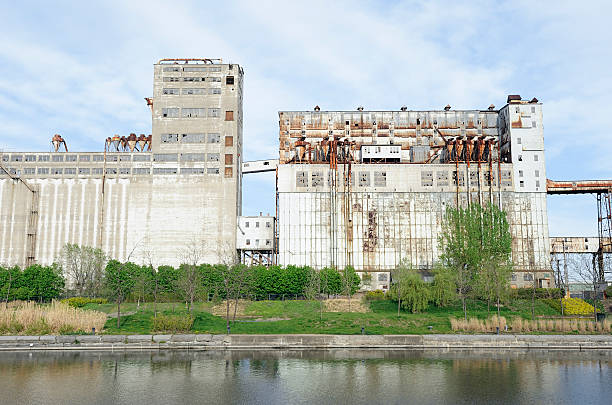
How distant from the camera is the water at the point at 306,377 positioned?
91.2ft

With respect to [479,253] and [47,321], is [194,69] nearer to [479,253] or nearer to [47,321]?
[479,253]

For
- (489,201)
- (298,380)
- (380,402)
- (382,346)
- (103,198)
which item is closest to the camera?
(380,402)

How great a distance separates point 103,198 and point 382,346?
243 ft

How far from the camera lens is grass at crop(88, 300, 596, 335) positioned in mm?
52156

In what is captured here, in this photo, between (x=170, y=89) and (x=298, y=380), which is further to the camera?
(x=170, y=89)

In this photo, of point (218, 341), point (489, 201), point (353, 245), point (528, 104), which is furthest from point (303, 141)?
point (218, 341)

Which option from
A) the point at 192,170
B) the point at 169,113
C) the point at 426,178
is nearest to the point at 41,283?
the point at 192,170

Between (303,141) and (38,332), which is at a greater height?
(303,141)

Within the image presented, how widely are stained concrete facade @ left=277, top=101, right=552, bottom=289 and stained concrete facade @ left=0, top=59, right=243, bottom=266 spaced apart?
13.7 metres

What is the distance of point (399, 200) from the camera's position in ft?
325

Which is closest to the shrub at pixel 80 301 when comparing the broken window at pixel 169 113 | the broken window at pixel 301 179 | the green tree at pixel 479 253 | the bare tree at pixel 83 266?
the bare tree at pixel 83 266

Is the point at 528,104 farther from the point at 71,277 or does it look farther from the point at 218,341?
the point at 71,277

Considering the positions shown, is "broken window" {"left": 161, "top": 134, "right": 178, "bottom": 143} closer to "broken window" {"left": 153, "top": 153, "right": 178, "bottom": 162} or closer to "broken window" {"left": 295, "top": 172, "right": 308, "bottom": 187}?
"broken window" {"left": 153, "top": 153, "right": 178, "bottom": 162}

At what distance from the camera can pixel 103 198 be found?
10325 centimetres
